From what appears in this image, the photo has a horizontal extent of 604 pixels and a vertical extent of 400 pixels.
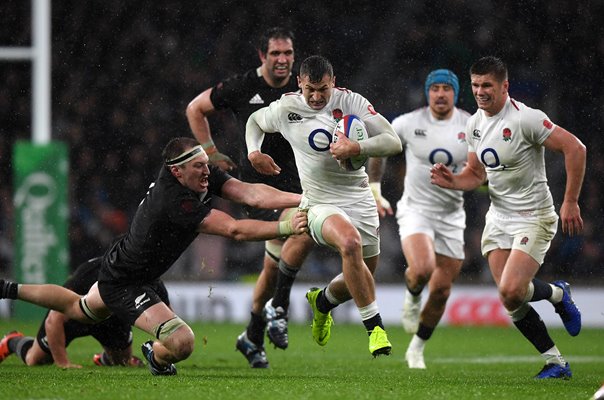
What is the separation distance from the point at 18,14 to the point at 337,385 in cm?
1299

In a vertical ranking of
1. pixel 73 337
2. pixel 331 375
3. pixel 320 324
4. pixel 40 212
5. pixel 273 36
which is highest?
pixel 273 36

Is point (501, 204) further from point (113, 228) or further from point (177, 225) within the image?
point (113, 228)

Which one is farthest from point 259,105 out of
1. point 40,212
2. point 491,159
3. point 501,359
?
point 40,212

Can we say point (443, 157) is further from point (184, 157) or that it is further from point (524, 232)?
point (184, 157)

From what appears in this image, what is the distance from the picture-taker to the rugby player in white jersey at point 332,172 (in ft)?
25.7

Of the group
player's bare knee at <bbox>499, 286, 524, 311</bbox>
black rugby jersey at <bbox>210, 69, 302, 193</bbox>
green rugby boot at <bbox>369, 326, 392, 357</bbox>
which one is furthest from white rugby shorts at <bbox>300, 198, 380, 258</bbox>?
black rugby jersey at <bbox>210, 69, 302, 193</bbox>

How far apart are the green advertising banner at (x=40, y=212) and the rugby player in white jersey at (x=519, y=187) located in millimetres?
7009

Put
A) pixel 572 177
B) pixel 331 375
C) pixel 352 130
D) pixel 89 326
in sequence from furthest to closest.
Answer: pixel 89 326, pixel 331 375, pixel 572 177, pixel 352 130

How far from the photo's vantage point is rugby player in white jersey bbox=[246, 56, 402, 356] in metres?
7.85

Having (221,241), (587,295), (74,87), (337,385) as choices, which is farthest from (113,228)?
(337,385)

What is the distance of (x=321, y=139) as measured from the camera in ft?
27.1

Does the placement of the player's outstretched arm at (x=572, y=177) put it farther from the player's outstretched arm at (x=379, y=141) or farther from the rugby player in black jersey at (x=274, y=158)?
the rugby player in black jersey at (x=274, y=158)

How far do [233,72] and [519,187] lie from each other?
9556 millimetres

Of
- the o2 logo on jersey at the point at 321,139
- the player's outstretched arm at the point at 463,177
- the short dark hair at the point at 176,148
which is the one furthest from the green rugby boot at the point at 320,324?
the short dark hair at the point at 176,148
